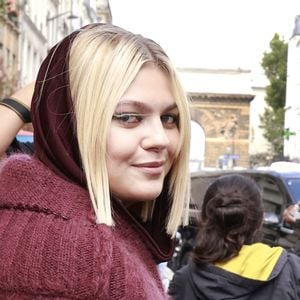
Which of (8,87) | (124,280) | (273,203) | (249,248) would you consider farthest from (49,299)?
(8,87)

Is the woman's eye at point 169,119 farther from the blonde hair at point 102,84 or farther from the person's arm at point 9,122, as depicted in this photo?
the person's arm at point 9,122

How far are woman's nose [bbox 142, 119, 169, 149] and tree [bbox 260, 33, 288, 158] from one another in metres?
59.0

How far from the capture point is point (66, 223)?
1.44 m

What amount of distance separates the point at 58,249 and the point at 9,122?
0.80 metres

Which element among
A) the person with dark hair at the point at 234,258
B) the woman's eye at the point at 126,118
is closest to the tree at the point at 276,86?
the person with dark hair at the point at 234,258

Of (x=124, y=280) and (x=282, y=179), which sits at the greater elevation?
(x=124, y=280)

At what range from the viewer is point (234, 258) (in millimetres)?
3295

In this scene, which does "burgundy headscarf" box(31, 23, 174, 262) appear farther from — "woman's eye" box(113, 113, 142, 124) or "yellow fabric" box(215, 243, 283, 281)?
"yellow fabric" box(215, 243, 283, 281)

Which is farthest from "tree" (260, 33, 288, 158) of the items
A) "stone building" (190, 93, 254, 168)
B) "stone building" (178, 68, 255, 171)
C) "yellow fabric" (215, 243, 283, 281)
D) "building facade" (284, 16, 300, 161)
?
"yellow fabric" (215, 243, 283, 281)

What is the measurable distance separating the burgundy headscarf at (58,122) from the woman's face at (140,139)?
0.06 metres

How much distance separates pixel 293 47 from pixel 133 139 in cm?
5959

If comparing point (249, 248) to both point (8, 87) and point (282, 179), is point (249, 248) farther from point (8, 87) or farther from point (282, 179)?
point (8, 87)

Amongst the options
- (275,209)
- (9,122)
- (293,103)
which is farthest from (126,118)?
(293,103)

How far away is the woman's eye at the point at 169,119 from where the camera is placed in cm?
167
